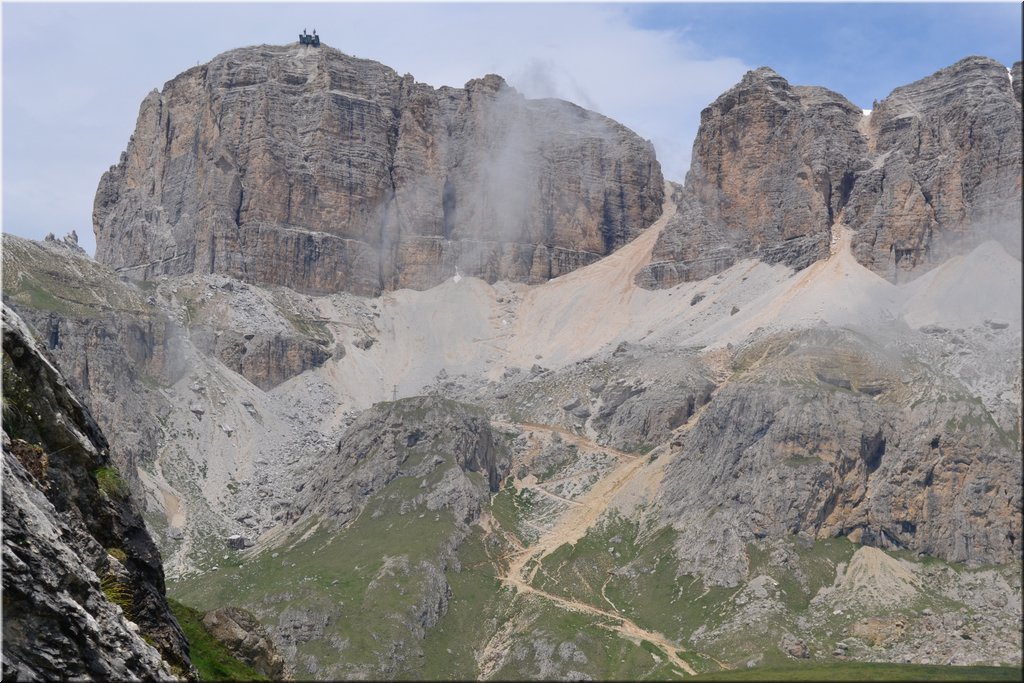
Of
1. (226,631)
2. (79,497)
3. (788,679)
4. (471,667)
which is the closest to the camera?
(79,497)

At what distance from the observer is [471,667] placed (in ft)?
642

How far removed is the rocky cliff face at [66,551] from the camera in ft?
106

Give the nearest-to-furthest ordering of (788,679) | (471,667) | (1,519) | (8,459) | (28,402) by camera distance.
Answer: (1,519)
(8,459)
(28,402)
(788,679)
(471,667)

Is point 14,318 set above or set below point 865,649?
above

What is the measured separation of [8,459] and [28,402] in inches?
230

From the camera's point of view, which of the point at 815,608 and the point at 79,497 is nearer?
the point at 79,497

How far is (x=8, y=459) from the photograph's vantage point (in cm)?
3538

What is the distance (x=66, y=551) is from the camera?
1375 inches

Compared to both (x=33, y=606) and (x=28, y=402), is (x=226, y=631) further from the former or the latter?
(x=33, y=606)

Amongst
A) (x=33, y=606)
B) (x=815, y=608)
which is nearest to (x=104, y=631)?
(x=33, y=606)

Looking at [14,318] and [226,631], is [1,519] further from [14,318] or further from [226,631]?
[226,631]

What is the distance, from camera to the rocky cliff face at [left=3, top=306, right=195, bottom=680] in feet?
106

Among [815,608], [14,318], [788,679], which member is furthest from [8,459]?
[815,608]

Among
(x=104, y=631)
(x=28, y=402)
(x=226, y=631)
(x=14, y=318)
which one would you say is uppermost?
(x=14, y=318)
